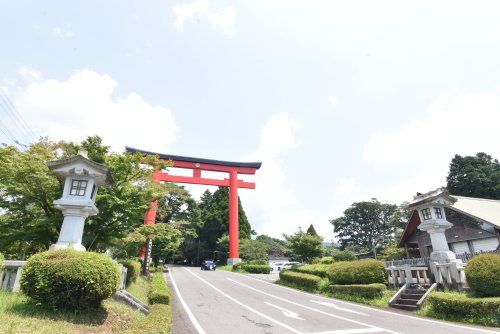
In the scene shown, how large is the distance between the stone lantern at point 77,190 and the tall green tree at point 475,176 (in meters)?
46.1

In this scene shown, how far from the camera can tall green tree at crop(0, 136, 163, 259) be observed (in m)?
10.4

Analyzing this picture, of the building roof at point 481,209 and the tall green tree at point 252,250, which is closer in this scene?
the building roof at point 481,209

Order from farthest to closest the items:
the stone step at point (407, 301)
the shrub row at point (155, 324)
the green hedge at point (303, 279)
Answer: the green hedge at point (303, 279)
the stone step at point (407, 301)
the shrub row at point (155, 324)

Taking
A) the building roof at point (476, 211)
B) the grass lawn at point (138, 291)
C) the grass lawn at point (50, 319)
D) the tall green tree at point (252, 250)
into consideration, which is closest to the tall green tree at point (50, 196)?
the grass lawn at point (138, 291)

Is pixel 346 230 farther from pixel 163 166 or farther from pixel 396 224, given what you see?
pixel 163 166

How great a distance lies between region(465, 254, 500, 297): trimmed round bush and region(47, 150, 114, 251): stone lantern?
1334cm

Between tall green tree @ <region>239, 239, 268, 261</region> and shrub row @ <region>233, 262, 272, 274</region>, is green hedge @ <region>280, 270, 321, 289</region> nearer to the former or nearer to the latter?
shrub row @ <region>233, 262, 272, 274</region>

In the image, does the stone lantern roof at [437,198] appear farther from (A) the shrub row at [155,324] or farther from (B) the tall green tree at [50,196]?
(B) the tall green tree at [50,196]

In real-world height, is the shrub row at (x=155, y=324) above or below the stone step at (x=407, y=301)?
above

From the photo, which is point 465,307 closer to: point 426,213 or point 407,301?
point 407,301

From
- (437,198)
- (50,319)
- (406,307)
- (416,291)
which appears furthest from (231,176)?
(50,319)

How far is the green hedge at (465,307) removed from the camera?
852 centimetres

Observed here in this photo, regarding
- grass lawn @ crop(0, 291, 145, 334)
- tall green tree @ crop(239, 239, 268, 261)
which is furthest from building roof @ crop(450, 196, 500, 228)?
tall green tree @ crop(239, 239, 268, 261)

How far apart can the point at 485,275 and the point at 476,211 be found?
1321 cm
